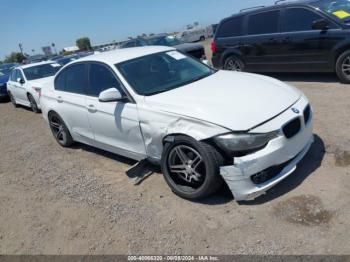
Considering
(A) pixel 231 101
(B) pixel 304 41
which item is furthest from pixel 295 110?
(B) pixel 304 41

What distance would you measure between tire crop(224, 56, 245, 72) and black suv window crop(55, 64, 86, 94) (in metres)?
5.07

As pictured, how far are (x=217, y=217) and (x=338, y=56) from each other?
5.42m

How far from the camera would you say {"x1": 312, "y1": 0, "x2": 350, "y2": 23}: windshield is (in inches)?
290

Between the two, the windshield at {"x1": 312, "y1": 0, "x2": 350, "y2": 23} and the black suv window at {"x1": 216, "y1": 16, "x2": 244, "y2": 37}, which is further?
the black suv window at {"x1": 216, "y1": 16, "x2": 244, "y2": 37}

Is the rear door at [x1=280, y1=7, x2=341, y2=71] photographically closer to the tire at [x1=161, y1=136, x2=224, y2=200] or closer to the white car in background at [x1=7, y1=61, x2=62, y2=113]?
the tire at [x1=161, y1=136, x2=224, y2=200]

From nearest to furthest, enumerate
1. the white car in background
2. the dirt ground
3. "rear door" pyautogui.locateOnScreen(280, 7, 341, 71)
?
the dirt ground < "rear door" pyautogui.locateOnScreen(280, 7, 341, 71) < the white car in background

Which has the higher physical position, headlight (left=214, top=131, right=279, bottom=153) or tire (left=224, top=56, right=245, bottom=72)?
headlight (left=214, top=131, right=279, bottom=153)

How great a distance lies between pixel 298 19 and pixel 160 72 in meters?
4.73

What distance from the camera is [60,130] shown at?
21.2 ft

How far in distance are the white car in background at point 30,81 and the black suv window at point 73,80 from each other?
4796mm

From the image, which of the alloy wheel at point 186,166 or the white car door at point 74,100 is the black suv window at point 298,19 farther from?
the alloy wheel at point 186,166

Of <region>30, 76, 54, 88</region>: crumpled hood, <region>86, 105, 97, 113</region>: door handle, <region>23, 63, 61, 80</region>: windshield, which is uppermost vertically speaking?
<region>86, 105, 97, 113</region>: door handle

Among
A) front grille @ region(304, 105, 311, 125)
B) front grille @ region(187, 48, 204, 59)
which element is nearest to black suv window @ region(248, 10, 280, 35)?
front grille @ region(187, 48, 204, 59)

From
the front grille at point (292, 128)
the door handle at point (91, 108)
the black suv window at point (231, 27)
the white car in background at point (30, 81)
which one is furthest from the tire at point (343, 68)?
the white car in background at point (30, 81)
